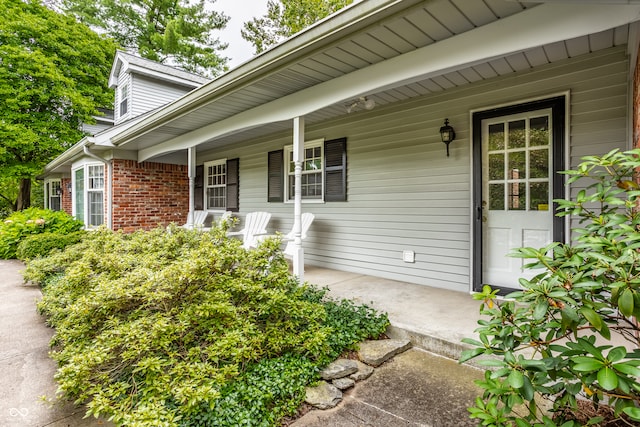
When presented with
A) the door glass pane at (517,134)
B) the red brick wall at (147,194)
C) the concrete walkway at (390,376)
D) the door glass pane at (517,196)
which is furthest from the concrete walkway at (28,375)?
the door glass pane at (517,134)

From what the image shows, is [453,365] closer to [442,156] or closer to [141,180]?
[442,156]

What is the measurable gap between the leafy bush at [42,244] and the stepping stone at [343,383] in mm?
6279

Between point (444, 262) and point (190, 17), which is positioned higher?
point (190, 17)

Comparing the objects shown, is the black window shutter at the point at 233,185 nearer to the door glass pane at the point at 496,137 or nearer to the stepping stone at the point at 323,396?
the door glass pane at the point at 496,137

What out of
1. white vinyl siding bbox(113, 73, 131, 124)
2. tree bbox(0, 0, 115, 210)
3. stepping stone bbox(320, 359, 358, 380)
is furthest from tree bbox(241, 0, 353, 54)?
stepping stone bbox(320, 359, 358, 380)

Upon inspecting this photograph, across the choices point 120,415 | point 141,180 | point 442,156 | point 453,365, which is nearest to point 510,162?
point 442,156

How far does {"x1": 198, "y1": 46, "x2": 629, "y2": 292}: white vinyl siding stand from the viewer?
3.04 metres

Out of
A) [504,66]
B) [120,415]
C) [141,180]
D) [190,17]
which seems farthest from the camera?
[190,17]

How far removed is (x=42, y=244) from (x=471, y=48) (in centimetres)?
800

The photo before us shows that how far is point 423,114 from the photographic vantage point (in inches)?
165

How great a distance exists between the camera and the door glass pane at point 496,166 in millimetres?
3633

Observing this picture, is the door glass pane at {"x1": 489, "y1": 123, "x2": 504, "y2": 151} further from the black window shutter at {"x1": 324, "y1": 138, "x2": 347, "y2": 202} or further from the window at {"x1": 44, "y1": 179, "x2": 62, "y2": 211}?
the window at {"x1": 44, "y1": 179, "x2": 62, "y2": 211}

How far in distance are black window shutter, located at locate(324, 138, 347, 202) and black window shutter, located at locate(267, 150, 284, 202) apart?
1.10 metres

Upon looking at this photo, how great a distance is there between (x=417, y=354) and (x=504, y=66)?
291cm
